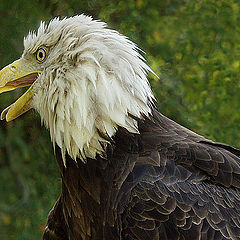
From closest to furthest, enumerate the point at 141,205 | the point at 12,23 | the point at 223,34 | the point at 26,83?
the point at 141,205
the point at 26,83
the point at 12,23
the point at 223,34

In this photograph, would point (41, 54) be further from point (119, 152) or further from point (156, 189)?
point (156, 189)

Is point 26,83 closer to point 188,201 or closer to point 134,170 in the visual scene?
→ point 134,170

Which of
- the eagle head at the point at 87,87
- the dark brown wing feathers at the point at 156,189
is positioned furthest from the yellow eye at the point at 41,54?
the dark brown wing feathers at the point at 156,189

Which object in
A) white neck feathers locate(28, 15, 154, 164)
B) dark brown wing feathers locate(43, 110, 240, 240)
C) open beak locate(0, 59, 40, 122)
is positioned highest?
open beak locate(0, 59, 40, 122)

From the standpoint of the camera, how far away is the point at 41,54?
3373 mm

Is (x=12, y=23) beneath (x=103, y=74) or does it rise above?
above

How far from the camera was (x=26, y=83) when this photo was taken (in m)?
3.46

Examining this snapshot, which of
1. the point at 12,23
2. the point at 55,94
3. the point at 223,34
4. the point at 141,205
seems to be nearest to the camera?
the point at 141,205

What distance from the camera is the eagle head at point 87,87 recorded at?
313 centimetres

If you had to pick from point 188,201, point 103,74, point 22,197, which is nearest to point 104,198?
point 188,201

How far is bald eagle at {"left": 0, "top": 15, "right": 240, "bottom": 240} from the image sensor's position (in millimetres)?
3014

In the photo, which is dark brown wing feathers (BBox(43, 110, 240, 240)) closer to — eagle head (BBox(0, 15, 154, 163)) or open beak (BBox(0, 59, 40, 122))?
eagle head (BBox(0, 15, 154, 163))

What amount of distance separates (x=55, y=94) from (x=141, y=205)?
2.62 feet

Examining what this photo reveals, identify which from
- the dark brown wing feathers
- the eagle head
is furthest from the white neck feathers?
the dark brown wing feathers
